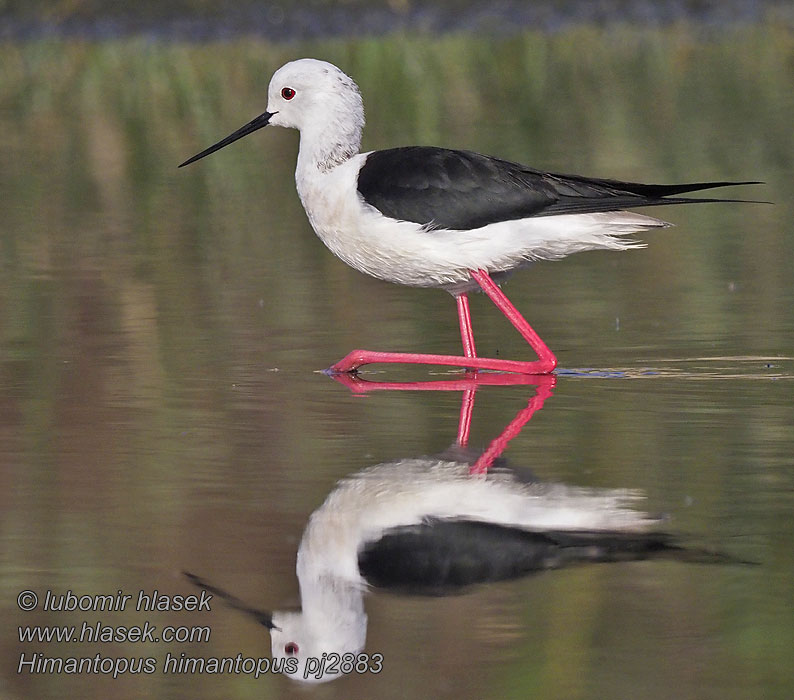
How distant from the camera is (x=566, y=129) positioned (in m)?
14.4

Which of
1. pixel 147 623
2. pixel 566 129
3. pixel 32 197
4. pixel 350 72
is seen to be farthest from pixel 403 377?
pixel 350 72

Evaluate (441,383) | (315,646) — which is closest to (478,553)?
(315,646)

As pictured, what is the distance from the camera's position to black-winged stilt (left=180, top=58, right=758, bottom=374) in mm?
6602

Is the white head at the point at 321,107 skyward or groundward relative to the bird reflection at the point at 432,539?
skyward

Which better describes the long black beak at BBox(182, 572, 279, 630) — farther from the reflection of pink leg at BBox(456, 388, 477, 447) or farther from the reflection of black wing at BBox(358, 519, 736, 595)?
the reflection of pink leg at BBox(456, 388, 477, 447)

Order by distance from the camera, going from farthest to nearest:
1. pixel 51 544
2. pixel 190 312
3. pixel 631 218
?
pixel 190 312 < pixel 631 218 < pixel 51 544

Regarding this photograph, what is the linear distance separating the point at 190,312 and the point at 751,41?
13280mm

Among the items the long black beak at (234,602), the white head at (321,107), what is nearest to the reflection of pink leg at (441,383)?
the white head at (321,107)

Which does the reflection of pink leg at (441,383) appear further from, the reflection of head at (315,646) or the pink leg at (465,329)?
the reflection of head at (315,646)

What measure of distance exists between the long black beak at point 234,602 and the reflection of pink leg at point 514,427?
1094mm

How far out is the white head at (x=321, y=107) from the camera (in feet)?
23.3

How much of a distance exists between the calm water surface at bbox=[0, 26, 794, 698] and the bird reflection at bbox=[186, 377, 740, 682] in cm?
7

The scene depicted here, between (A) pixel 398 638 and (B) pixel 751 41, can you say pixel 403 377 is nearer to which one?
(A) pixel 398 638

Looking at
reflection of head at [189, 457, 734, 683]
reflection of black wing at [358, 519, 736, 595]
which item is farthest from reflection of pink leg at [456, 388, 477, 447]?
reflection of black wing at [358, 519, 736, 595]
